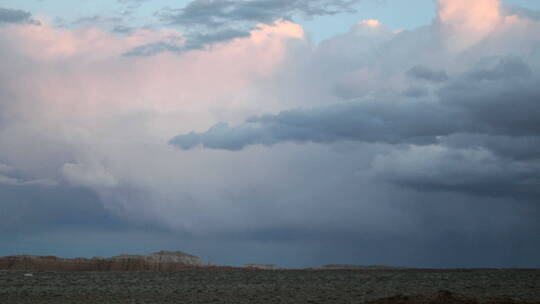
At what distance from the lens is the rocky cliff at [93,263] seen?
87750mm

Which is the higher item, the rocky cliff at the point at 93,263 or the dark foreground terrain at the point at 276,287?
the rocky cliff at the point at 93,263

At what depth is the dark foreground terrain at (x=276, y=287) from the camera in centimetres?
3744

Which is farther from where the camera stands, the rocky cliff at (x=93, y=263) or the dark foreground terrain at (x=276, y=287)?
the rocky cliff at (x=93, y=263)

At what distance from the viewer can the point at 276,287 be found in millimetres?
44719

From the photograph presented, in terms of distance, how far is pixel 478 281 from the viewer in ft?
157

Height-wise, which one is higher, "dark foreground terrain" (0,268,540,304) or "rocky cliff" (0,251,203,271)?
"rocky cliff" (0,251,203,271)

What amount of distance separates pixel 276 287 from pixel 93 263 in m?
53.6

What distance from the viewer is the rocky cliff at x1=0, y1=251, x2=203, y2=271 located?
288 feet

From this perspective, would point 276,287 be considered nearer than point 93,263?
Yes

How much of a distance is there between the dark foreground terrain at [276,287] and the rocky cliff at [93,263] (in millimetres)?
29983

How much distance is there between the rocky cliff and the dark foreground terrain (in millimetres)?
29983

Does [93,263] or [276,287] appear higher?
[93,263]

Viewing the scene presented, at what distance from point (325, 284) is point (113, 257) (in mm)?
56041

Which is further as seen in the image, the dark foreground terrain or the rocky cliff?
the rocky cliff
